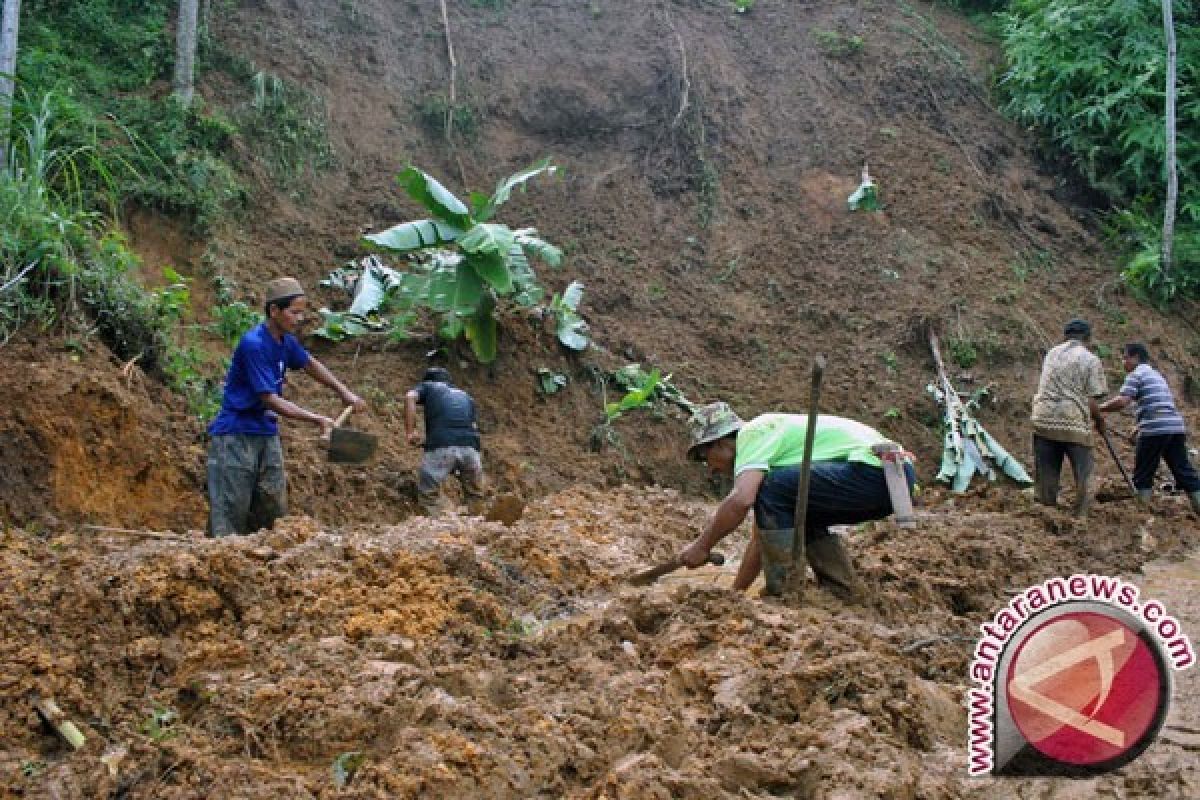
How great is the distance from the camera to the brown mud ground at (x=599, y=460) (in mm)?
3283

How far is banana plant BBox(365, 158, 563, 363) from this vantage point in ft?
29.0

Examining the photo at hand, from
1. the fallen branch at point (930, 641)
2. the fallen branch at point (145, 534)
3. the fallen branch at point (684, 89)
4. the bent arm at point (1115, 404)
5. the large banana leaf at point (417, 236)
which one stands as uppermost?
the fallen branch at point (684, 89)

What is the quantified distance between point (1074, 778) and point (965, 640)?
1582 millimetres

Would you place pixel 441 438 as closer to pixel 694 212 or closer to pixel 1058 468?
pixel 1058 468

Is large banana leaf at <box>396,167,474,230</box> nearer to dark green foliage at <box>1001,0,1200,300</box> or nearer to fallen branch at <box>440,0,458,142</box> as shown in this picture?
fallen branch at <box>440,0,458,142</box>

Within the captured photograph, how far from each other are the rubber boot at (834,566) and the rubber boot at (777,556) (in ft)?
0.83

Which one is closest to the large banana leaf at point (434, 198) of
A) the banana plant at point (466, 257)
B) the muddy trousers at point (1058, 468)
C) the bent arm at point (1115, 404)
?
the banana plant at point (466, 257)

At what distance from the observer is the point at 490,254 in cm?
894

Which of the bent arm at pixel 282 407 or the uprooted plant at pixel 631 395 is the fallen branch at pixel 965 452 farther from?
the bent arm at pixel 282 407

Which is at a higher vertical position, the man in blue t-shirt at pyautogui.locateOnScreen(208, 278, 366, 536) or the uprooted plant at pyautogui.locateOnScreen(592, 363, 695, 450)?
the man in blue t-shirt at pyautogui.locateOnScreen(208, 278, 366, 536)

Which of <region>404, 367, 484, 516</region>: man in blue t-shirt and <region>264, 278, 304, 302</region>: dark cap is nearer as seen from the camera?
<region>264, 278, 304, 302</region>: dark cap

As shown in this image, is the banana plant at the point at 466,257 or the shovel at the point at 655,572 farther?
the banana plant at the point at 466,257

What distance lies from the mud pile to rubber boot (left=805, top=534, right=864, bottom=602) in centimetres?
13

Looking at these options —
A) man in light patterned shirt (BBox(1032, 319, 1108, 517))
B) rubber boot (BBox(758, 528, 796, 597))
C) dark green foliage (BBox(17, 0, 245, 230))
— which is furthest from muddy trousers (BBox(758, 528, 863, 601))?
dark green foliage (BBox(17, 0, 245, 230))
